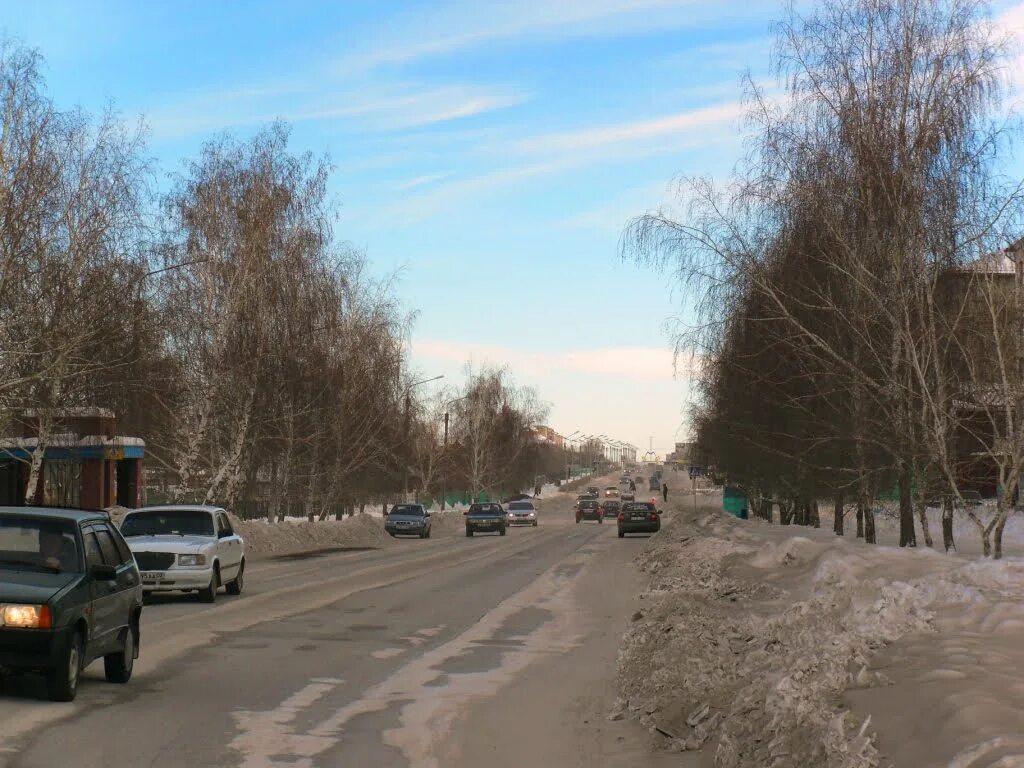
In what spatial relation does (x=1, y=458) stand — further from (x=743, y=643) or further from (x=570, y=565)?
(x=743, y=643)

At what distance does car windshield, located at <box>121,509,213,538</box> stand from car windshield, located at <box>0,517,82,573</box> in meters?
11.0

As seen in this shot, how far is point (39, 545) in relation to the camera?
11000mm

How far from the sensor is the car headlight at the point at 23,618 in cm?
987

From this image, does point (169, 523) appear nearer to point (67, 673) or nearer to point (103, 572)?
point (103, 572)

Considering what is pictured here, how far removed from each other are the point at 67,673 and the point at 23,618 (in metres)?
0.62

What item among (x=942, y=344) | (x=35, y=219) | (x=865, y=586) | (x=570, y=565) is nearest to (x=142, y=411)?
(x=35, y=219)

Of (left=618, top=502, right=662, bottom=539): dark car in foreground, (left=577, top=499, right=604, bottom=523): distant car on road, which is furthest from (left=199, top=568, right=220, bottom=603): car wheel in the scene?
(left=577, top=499, right=604, bottom=523): distant car on road

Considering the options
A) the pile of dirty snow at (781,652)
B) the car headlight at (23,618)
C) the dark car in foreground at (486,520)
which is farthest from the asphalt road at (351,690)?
the dark car in foreground at (486,520)

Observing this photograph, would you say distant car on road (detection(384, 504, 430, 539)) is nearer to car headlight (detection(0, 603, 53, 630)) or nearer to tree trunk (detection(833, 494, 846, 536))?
tree trunk (detection(833, 494, 846, 536))

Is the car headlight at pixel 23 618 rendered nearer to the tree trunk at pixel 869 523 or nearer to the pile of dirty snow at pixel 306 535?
the tree trunk at pixel 869 523

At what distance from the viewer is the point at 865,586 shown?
13336mm

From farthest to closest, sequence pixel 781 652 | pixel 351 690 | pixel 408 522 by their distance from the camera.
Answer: pixel 408 522 → pixel 351 690 → pixel 781 652

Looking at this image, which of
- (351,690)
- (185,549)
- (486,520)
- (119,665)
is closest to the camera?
(351,690)

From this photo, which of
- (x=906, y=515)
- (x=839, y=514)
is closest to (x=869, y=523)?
(x=906, y=515)
